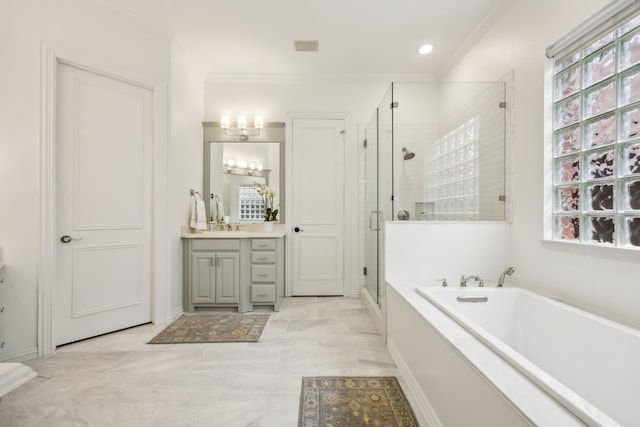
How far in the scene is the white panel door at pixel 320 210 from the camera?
12.4 ft

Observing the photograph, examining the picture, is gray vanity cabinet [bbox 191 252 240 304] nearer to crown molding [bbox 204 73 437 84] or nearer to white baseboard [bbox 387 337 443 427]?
white baseboard [bbox 387 337 443 427]

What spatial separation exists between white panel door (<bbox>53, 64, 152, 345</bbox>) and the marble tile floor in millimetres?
248

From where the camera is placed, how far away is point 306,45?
120 inches

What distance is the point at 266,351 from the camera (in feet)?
7.44

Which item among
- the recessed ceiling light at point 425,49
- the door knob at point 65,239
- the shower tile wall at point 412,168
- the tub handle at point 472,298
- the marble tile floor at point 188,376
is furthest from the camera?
the recessed ceiling light at point 425,49

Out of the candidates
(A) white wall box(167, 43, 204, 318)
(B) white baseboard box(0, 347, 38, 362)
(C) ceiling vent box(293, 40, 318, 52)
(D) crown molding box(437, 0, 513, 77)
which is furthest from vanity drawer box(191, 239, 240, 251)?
(D) crown molding box(437, 0, 513, 77)

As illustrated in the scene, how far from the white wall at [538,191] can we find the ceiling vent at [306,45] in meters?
1.55

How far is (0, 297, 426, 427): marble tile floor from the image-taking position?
1.56 m

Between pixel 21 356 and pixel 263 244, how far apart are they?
1931 millimetres

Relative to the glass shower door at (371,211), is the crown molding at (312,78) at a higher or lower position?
higher

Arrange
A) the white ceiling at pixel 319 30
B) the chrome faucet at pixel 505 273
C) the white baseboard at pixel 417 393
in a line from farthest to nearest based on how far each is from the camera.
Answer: the white ceiling at pixel 319 30
the chrome faucet at pixel 505 273
the white baseboard at pixel 417 393

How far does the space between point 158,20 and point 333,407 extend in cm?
323

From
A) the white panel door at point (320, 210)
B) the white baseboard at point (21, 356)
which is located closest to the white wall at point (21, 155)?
the white baseboard at point (21, 356)

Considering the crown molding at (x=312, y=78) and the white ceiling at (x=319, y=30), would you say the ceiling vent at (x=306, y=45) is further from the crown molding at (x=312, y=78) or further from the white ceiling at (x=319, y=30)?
the crown molding at (x=312, y=78)
